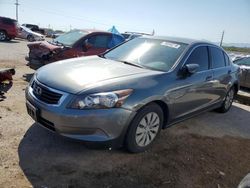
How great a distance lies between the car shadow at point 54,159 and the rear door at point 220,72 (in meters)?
2.73

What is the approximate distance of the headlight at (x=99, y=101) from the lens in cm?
357

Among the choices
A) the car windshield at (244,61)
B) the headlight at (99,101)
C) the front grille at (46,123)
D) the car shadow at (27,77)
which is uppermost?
the headlight at (99,101)

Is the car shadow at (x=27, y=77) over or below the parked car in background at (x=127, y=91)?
below

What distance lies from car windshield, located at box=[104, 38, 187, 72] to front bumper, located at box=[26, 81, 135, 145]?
1.24 m

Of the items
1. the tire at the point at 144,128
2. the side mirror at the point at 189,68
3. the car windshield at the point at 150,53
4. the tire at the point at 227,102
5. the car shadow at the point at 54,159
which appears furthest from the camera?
the tire at the point at 227,102

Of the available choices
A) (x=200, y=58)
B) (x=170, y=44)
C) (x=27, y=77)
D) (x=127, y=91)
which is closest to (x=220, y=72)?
(x=200, y=58)

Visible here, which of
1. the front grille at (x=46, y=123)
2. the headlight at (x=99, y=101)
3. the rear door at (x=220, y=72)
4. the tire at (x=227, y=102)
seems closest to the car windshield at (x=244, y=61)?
the tire at (x=227, y=102)

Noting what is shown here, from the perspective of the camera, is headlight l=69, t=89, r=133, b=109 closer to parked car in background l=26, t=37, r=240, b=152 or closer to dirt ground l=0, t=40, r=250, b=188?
parked car in background l=26, t=37, r=240, b=152

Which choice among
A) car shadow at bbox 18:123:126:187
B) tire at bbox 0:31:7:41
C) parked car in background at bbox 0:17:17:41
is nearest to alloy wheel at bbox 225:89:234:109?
car shadow at bbox 18:123:126:187

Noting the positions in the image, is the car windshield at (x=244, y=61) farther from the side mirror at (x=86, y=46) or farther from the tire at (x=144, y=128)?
the tire at (x=144, y=128)

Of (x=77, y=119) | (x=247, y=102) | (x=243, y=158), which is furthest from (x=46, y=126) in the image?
(x=247, y=102)

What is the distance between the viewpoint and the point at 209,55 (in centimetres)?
568

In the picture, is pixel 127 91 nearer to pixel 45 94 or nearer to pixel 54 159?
pixel 45 94

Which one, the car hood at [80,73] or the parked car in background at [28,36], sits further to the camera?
the parked car in background at [28,36]
